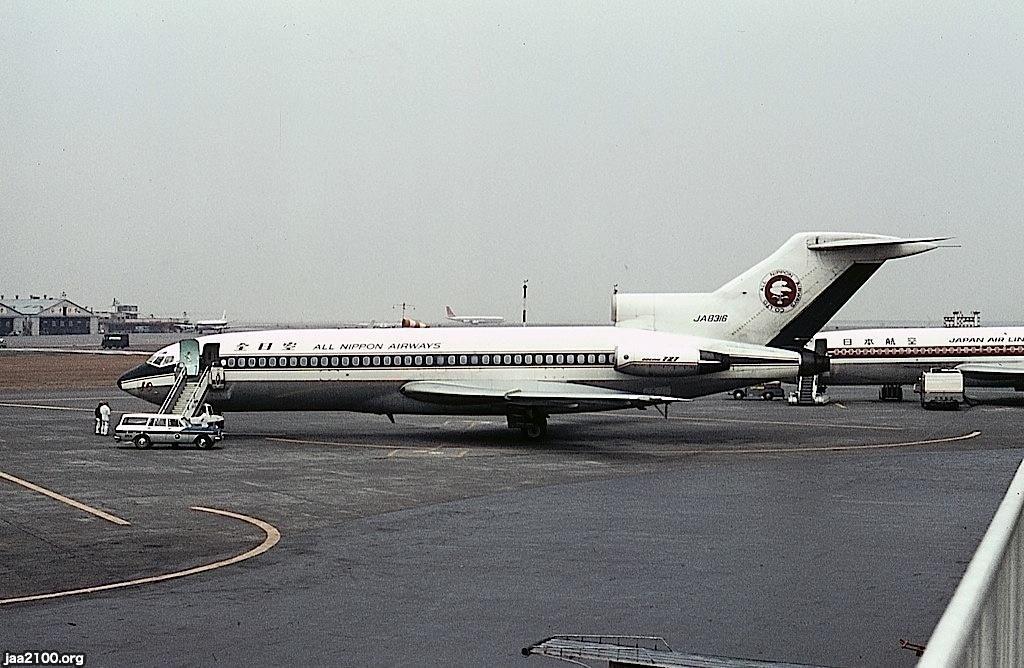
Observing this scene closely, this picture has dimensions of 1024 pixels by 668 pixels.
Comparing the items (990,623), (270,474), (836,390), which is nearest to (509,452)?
(270,474)

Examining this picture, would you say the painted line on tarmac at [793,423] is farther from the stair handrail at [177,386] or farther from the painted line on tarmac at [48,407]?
the painted line on tarmac at [48,407]

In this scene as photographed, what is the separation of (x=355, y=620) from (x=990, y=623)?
1000cm

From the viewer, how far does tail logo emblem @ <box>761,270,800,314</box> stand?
34688mm

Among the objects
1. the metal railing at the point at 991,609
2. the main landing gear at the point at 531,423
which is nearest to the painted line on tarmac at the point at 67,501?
the main landing gear at the point at 531,423

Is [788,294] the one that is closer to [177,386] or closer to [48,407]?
[177,386]

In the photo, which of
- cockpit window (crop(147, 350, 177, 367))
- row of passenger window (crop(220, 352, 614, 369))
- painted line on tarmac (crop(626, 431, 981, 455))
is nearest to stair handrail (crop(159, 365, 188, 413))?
cockpit window (crop(147, 350, 177, 367))

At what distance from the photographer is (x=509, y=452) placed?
31516 mm

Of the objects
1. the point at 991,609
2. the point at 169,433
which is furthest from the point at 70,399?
the point at 991,609

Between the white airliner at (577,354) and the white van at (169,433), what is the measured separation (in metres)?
3.01

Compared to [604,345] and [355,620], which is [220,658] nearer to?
[355,620]

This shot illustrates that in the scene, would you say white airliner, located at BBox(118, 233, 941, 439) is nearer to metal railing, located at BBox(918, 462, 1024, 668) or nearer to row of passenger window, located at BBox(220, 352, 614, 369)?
row of passenger window, located at BBox(220, 352, 614, 369)

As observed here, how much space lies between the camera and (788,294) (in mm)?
34719

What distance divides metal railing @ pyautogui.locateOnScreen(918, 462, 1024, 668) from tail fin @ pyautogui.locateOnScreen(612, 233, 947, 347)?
97.0 feet

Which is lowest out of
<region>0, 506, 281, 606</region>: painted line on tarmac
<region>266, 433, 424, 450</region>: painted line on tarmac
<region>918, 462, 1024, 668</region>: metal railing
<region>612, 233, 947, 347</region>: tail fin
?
<region>0, 506, 281, 606</region>: painted line on tarmac
